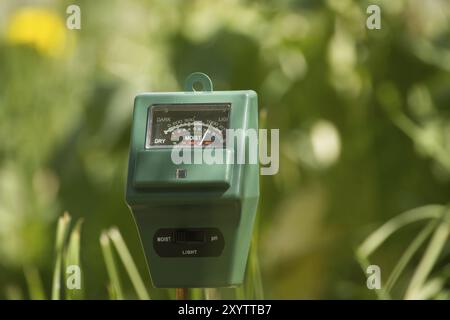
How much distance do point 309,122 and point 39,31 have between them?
0.90 meters

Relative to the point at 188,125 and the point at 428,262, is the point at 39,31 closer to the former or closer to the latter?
the point at 428,262

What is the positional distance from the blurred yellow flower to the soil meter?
1.52 metres

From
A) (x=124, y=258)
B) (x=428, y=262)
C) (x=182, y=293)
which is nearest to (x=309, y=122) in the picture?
(x=428, y=262)

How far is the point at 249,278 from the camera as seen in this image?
1.28 metres

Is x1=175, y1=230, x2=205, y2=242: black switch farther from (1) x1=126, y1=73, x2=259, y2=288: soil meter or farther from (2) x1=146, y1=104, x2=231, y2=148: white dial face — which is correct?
(2) x1=146, y1=104, x2=231, y2=148: white dial face

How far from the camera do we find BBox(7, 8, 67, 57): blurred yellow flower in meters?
2.49

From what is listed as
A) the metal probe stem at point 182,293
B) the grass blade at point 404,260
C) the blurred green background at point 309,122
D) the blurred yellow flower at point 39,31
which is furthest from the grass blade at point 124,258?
the blurred yellow flower at point 39,31

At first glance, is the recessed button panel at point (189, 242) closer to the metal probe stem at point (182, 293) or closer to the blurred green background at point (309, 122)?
the metal probe stem at point (182, 293)

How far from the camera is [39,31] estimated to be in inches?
98.5

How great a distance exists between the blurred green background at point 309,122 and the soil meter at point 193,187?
812 millimetres

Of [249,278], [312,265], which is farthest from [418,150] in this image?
[249,278]

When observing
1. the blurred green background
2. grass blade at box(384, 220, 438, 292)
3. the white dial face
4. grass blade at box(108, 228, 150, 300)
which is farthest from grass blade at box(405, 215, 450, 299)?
the white dial face

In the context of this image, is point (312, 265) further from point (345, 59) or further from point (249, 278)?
point (249, 278)

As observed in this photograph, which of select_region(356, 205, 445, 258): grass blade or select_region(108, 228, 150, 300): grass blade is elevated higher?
select_region(108, 228, 150, 300): grass blade
